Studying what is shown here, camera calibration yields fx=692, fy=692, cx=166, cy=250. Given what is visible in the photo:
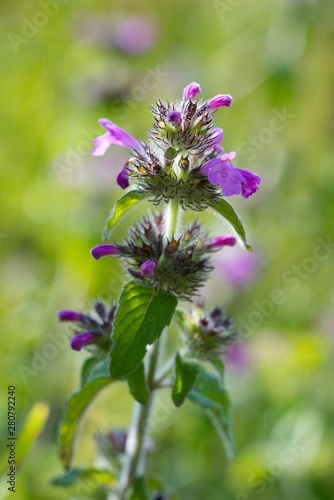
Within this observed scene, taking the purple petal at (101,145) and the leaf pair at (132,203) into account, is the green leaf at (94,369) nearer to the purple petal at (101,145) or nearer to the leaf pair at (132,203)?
the leaf pair at (132,203)

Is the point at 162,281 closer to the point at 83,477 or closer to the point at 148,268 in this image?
the point at 148,268

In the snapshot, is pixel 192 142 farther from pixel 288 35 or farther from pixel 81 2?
pixel 81 2

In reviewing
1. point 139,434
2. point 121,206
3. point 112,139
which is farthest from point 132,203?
point 139,434

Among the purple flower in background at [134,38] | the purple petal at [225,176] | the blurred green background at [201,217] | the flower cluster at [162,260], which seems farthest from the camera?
the purple flower in background at [134,38]

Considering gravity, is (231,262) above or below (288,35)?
below

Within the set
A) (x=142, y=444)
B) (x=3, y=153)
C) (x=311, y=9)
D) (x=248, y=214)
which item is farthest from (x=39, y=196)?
(x=142, y=444)

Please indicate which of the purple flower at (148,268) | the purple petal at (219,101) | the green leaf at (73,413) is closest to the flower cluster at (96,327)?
the green leaf at (73,413)

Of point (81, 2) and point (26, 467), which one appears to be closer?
point (26, 467)
